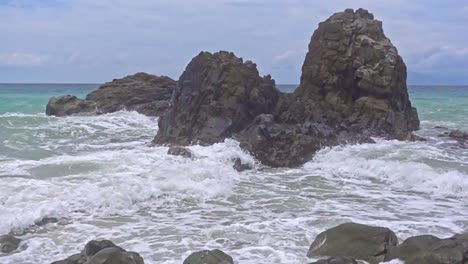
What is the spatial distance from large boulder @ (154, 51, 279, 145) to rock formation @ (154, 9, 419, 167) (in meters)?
0.03

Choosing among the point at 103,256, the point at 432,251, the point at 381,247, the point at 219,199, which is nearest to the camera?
the point at 103,256

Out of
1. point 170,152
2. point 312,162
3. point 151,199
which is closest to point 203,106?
point 170,152

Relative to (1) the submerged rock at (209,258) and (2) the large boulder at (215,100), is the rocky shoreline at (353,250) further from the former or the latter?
(2) the large boulder at (215,100)

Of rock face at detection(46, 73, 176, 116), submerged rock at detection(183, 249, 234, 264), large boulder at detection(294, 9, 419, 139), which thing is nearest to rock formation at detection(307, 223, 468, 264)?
submerged rock at detection(183, 249, 234, 264)

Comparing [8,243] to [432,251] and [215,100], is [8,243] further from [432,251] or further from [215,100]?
[215,100]

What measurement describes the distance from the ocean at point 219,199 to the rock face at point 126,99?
11.7 meters

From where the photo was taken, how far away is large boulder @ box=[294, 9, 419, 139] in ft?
67.3

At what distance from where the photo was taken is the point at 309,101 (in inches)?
790

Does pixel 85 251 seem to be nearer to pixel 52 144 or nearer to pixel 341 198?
pixel 341 198

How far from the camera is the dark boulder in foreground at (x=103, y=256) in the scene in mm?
6152

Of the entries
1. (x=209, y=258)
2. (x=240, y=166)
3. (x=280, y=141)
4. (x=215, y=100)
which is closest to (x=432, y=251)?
(x=209, y=258)

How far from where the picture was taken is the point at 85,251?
6.74m

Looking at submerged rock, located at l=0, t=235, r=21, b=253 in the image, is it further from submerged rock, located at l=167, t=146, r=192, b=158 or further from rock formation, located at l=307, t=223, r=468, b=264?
submerged rock, located at l=167, t=146, r=192, b=158

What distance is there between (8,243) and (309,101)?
13.8 metres
